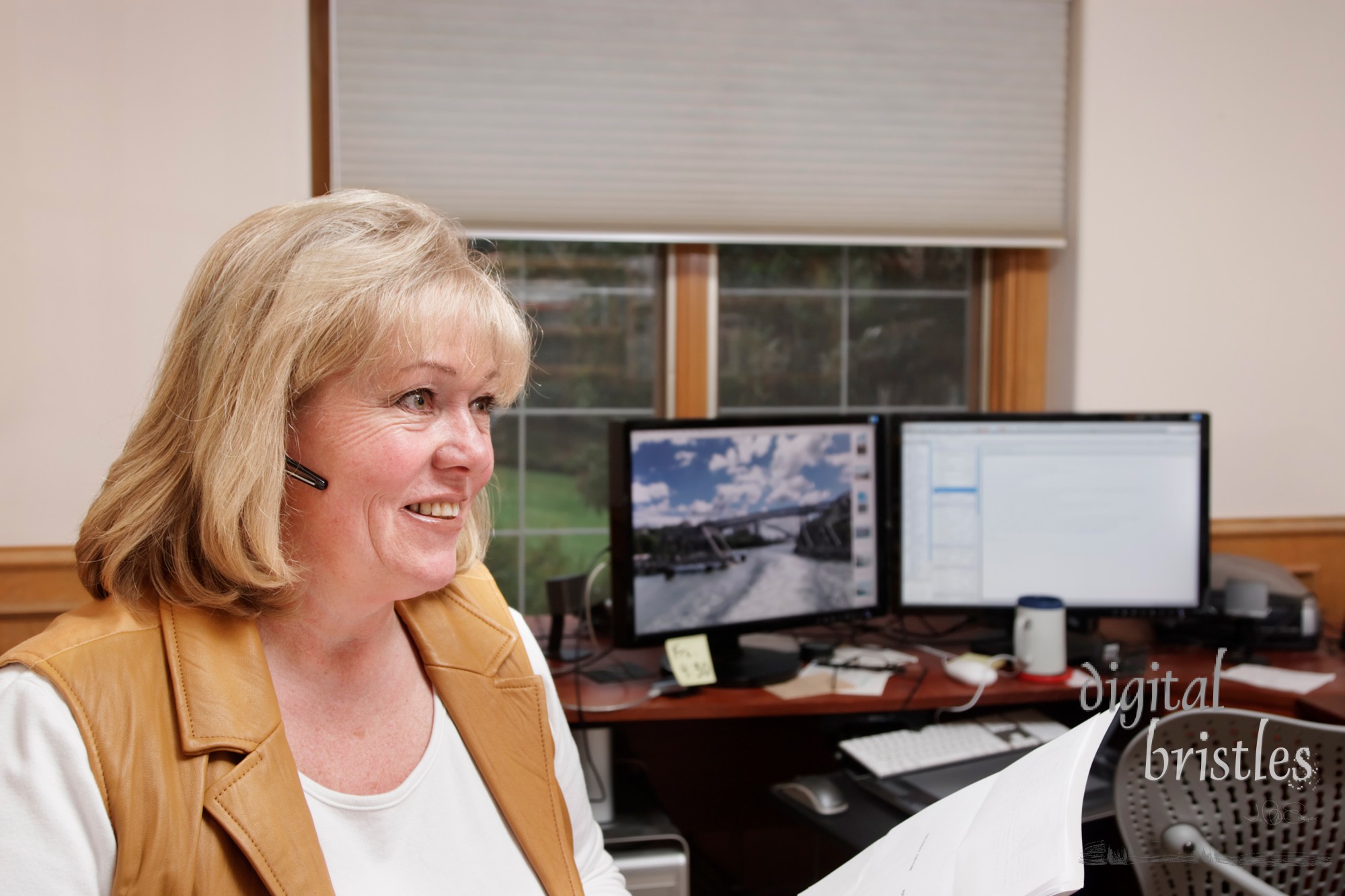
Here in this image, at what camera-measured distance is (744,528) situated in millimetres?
1811

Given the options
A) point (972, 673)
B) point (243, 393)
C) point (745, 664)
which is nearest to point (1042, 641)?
point (972, 673)

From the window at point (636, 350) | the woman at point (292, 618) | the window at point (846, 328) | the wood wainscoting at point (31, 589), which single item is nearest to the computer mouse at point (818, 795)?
the woman at point (292, 618)

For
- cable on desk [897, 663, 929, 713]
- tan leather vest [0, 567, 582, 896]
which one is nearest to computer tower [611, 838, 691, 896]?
cable on desk [897, 663, 929, 713]

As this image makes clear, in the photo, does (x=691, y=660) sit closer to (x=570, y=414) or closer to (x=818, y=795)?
(x=818, y=795)

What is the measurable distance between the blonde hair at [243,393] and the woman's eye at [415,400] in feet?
0.15

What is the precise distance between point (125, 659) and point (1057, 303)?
89.2 inches

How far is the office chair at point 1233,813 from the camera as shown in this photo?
1.04 metres

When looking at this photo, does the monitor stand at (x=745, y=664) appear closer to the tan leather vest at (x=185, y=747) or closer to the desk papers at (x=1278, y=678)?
the desk papers at (x=1278, y=678)

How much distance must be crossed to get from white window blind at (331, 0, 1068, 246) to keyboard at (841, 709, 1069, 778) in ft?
3.95

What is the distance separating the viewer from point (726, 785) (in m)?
2.39

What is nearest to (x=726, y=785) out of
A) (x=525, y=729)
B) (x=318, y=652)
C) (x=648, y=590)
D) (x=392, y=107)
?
(x=648, y=590)

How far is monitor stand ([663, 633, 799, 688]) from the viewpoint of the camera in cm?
176

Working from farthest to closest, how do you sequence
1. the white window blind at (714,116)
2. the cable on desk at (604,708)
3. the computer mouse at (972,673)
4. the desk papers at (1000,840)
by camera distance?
the white window blind at (714,116), the computer mouse at (972,673), the cable on desk at (604,708), the desk papers at (1000,840)

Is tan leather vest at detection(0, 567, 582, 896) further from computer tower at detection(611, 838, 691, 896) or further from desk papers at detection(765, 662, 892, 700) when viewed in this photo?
desk papers at detection(765, 662, 892, 700)
